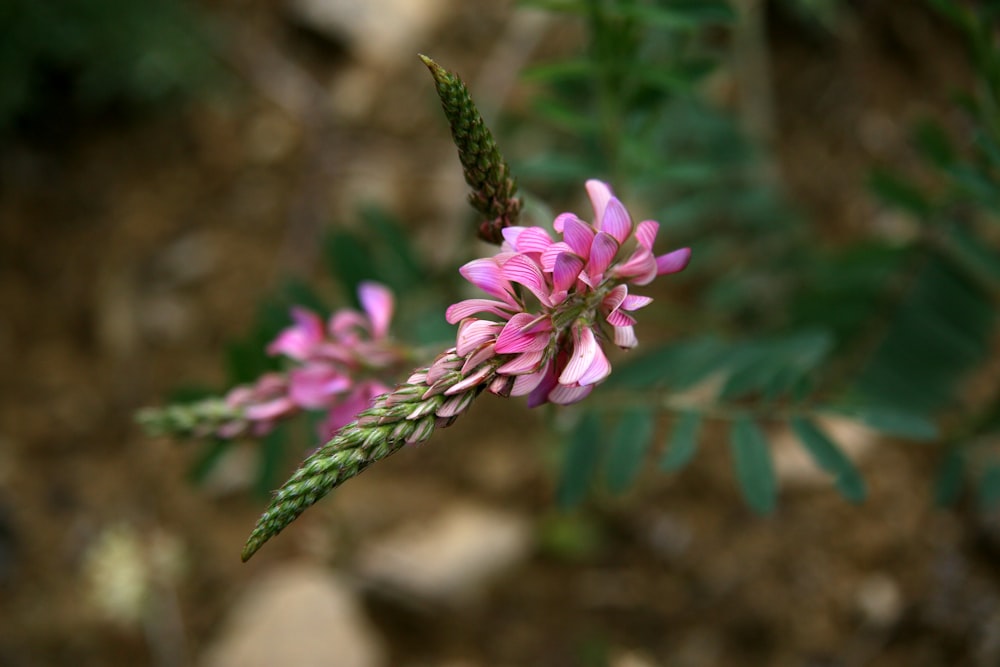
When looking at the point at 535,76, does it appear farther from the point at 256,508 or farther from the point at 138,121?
the point at 138,121

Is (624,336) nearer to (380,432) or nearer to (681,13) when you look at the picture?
(380,432)

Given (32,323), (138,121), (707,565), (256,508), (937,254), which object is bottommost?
(707,565)

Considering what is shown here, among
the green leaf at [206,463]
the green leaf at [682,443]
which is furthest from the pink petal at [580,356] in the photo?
the green leaf at [206,463]

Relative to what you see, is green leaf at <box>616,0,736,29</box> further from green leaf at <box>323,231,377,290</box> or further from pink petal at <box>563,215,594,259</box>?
green leaf at <box>323,231,377,290</box>

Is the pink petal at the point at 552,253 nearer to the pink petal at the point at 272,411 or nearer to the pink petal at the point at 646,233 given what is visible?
the pink petal at the point at 646,233

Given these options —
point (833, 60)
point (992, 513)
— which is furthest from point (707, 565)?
point (833, 60)

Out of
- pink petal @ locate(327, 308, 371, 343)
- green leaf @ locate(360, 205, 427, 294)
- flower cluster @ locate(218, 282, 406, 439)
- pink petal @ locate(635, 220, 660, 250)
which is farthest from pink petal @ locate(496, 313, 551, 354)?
green leaf @ locate(360, 205, 427, 294)
